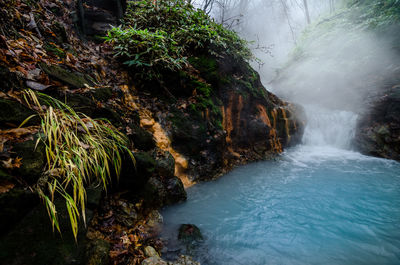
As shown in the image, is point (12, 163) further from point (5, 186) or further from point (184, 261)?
point (184, 261)

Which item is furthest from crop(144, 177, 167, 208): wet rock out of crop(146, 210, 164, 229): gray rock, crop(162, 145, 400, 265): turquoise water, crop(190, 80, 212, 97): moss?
crop(190, 80, 212, 97): moss

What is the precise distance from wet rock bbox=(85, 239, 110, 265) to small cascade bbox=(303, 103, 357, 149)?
930 centimetres

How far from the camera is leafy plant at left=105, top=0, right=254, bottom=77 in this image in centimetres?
390

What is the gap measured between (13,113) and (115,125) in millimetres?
1204

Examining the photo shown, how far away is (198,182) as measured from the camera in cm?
416

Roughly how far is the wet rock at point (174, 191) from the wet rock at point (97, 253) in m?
1.60

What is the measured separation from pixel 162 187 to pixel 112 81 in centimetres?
255

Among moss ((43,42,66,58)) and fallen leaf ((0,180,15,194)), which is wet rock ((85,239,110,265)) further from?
moss ((43,42,66,58))

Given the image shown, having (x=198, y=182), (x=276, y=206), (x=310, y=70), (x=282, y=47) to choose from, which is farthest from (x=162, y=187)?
(x=282, y=47)

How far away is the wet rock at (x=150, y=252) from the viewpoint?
194cm

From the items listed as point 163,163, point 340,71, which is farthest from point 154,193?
point 340,71

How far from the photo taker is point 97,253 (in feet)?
4.87

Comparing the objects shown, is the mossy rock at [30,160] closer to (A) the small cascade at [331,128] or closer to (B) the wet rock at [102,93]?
(B) the wet rock at [102,93]

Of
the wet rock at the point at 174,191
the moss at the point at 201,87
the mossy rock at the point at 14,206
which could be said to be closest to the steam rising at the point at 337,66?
the moss at the point at 201,87
